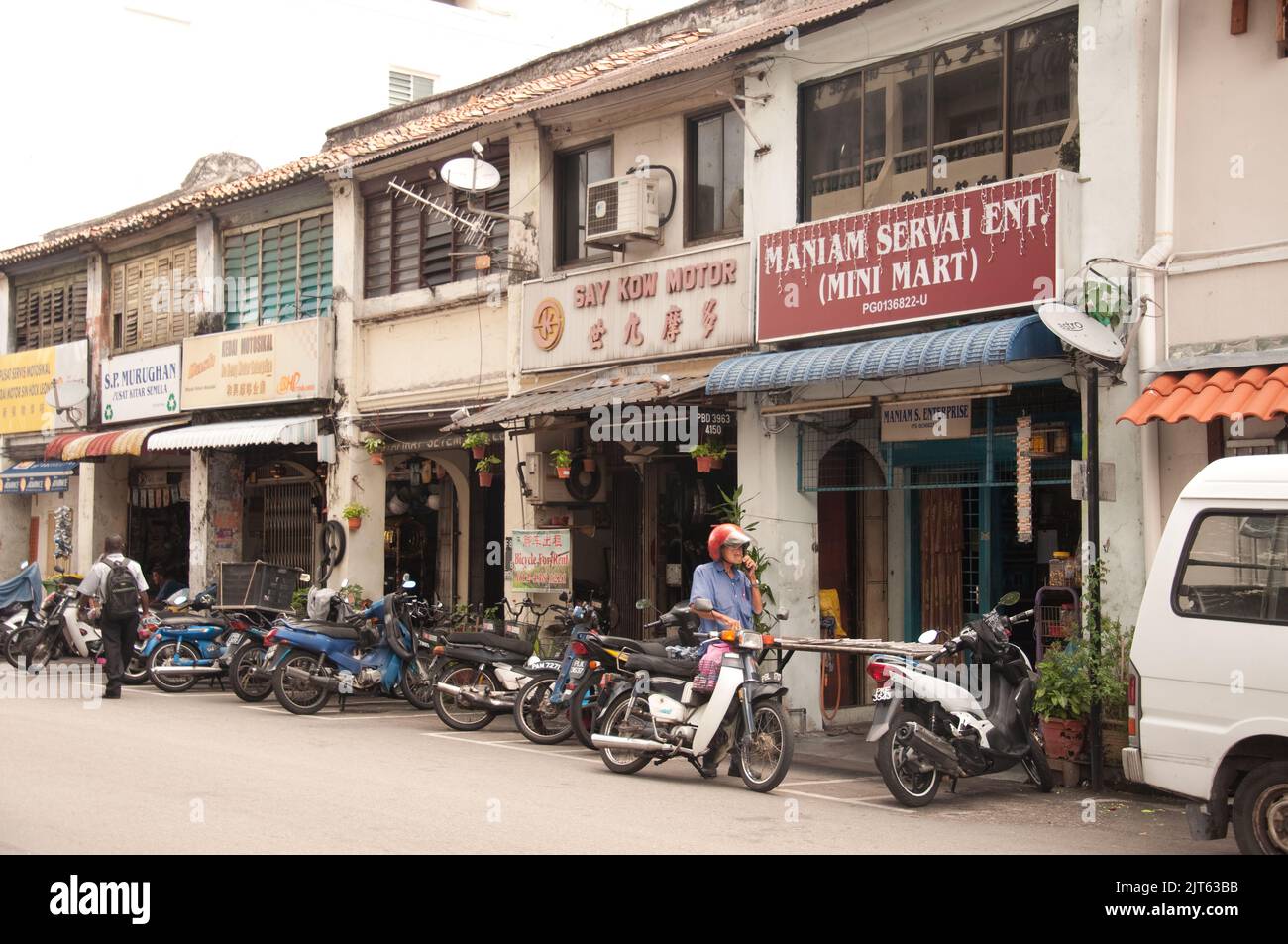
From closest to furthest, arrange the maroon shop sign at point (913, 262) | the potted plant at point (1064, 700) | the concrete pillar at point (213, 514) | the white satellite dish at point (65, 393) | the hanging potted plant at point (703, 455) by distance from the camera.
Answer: the potted plant at point (1064, 700) → the maroon shop sign at point (913, 262) → the hanging potted plant at point (703, 455) → the concrete pillar at point (213, 514) → the white satellite dish at point (65, 393)

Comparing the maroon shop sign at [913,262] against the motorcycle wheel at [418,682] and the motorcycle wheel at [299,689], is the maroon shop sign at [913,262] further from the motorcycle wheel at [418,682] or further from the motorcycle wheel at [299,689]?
the motorcycle wheel at [299,689]

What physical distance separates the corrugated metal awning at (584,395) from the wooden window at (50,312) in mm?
12679

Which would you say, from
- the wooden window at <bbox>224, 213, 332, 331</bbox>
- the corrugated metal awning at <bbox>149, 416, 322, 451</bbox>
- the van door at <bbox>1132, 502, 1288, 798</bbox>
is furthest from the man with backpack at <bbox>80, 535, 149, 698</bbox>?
the van door at <bbox>1132, 502, 1288, 798</bbox>

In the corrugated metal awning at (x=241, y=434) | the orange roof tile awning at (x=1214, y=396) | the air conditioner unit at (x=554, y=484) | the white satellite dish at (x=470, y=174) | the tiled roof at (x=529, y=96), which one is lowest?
the air conditioner unit at (x=554, y=484)

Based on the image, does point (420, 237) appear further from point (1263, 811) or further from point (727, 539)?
point (1263, 811)

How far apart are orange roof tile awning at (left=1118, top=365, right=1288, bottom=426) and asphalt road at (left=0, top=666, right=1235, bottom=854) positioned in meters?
2.82

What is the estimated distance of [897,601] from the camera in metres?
15.4

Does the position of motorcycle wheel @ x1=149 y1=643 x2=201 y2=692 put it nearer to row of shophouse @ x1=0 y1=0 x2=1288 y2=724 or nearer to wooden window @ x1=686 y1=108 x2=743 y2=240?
row of shophouse @ x1=0 y1=0 x2=1288 y2=724

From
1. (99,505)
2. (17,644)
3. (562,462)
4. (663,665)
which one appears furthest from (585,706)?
(99,505)

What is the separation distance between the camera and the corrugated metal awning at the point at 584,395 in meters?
14.2

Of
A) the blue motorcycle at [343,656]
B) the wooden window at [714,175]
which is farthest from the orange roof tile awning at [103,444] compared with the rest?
the wooden window at [714,175]

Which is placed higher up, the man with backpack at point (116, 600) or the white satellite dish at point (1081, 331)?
the white satellite dish at point (1081, 331)

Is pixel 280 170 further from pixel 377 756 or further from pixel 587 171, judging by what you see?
pixel 377 756

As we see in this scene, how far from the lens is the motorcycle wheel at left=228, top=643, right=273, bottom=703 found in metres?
15.9
